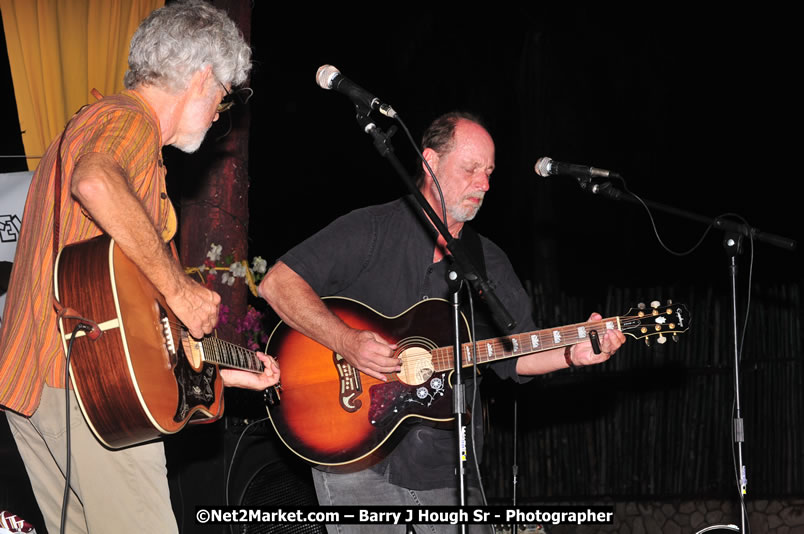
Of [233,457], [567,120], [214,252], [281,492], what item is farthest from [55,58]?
[567,120]

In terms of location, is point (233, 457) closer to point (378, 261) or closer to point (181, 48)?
point (378, 261)

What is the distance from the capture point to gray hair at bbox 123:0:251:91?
105 inches

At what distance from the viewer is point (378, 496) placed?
339 cm

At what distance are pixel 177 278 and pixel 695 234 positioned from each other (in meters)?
14.3

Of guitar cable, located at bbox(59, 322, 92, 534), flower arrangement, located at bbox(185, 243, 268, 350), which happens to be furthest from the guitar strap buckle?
Result: flower arrangement, located at bbox(185, 243, 268, 350)

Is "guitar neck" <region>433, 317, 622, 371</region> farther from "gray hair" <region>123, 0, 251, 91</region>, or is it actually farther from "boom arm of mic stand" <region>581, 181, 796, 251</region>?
"gray hair" <region>123, 0, 251, 91</region>

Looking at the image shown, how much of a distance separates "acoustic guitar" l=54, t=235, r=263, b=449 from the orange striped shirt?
0.43 ft

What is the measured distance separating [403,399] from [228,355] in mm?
840

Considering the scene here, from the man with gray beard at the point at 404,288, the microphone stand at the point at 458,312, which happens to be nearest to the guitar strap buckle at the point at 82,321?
the microphone stand at the point at 458,312

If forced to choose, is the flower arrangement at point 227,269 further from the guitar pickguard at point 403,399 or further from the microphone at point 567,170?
the microphone at point 567,170

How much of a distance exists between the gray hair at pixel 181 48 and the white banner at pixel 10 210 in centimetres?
283

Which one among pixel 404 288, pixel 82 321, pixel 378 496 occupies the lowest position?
pixel 378 496

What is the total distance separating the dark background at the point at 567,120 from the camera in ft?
38.6

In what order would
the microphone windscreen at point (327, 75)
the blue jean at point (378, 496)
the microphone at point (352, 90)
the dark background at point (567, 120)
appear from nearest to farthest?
the microphone at point (352, 90)
the microphone windscreen at point (327, 75)
the blue jean at point (378, 496)
the dark background at point (567, 120)
